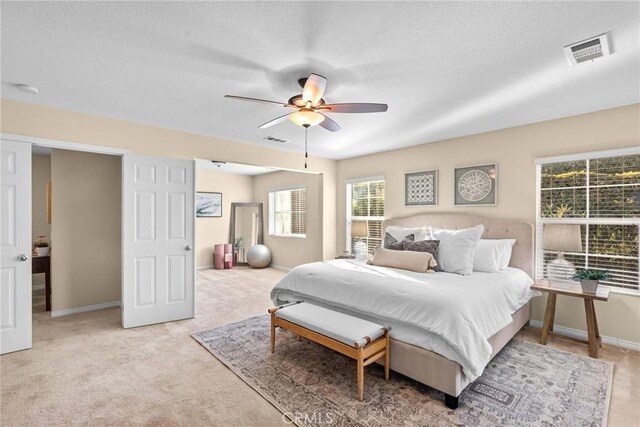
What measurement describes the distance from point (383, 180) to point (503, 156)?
1953 millimetres

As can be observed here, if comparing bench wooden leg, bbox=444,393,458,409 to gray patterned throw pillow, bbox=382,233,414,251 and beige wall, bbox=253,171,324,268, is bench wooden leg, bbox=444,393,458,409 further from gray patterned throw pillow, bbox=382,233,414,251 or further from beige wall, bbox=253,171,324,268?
beige wall, bbox=253,171,324,268

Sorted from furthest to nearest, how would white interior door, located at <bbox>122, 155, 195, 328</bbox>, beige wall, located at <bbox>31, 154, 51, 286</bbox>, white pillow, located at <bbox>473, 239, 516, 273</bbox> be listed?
beige wall, located at <bbox>31, 154, 51, 286</bbox>
white interior door, located at <bbox>122, 155, 195, 328</bbox>
white pillow, located at <bbox>473, 239, 516, 273</bbox>

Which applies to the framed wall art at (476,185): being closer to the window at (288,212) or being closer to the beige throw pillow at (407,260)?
the beige throw pillow at (407,260)

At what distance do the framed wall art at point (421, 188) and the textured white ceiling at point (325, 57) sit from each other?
1282 mm

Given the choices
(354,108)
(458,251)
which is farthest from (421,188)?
(354,108)

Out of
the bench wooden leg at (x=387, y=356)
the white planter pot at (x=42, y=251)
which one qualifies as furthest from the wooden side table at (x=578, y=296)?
the white planter pot at (x=42, y=251)

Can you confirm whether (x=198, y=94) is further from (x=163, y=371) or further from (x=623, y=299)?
(x=623, y=299)

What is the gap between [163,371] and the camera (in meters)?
2.69

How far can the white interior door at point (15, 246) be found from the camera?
10.00ft

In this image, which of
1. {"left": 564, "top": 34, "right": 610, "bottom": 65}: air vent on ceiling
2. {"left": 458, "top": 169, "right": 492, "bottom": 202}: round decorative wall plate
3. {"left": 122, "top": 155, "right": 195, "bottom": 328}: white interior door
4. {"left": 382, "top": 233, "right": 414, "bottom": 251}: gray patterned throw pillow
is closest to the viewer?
{"left": 564, "top": 34, "right": 610, "bottom": 65}: air vent on ceiling

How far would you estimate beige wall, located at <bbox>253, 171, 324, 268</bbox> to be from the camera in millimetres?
6496

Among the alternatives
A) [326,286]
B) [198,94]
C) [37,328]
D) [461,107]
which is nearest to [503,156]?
[461,107]

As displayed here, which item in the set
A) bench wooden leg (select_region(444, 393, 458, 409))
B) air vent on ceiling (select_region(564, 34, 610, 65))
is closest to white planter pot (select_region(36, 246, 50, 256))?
bench wooden leg (select_region(444, 393, 458, 409))

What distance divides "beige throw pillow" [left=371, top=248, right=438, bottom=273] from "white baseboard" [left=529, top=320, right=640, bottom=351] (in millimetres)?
1586
